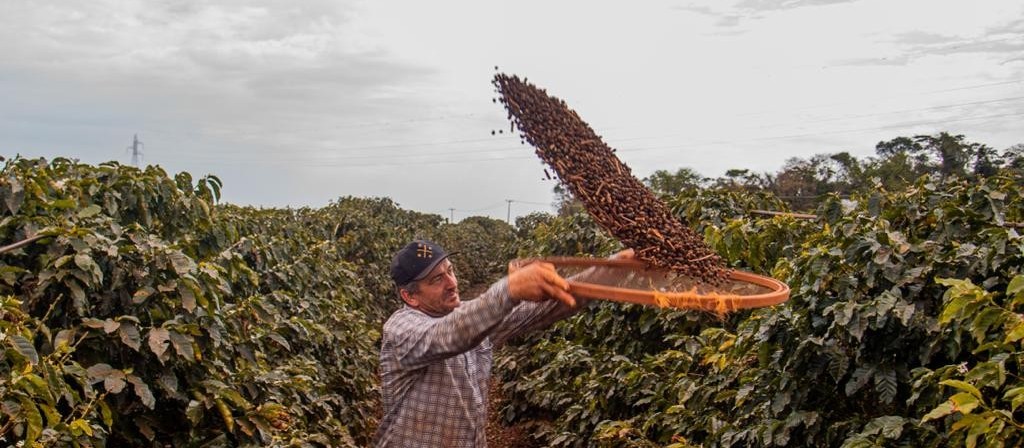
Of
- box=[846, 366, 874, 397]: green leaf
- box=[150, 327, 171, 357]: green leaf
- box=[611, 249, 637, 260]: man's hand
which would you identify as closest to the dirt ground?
box=[846, 366, 874, 397]: green leaf

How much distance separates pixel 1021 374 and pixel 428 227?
2398cm

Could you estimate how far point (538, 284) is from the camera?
96.7 inches

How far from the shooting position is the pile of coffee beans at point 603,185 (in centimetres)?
294

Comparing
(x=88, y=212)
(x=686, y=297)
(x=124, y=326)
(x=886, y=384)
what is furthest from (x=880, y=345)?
(x=88, y=212)

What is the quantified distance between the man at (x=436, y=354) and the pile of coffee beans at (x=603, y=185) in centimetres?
18

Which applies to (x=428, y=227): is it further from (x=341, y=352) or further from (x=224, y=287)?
(x=224, y=287)

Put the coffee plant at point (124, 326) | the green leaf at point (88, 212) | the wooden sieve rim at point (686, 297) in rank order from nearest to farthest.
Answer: the wooden sieve rim at point (686, 297), the coffee plant at point (124, 326), the green leaf at point (88, 212)

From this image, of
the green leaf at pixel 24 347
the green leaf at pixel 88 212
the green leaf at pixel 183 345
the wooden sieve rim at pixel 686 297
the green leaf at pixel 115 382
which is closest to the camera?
the wooden sieve rim at pixel 686 297

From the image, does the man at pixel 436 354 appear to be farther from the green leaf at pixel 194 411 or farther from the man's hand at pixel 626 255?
the green leaf at pixel 194 411

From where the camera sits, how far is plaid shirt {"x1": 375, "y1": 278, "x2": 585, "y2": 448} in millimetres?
2877

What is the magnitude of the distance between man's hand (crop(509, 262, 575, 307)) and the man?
12 cm

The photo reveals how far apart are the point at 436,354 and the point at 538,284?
0.50 m

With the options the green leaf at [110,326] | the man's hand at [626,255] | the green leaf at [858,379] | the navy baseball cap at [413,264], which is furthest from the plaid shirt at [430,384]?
the green leaf at [858,379]

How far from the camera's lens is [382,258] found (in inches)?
642
